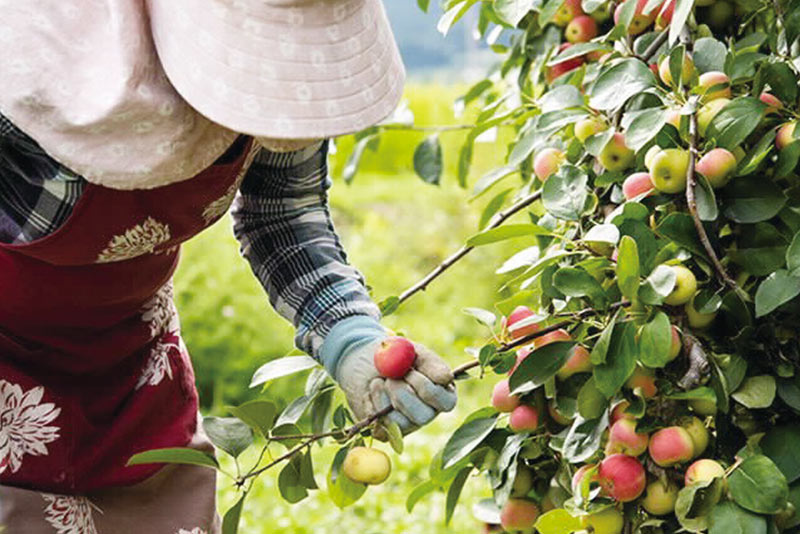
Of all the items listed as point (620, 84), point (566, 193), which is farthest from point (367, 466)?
point (620, 84)

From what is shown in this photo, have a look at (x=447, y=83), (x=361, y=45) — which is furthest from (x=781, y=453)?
(x=447, y=83)

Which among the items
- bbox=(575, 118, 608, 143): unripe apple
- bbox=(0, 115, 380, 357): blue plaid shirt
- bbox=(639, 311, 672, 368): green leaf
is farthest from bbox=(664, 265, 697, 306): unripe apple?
bbox=(0, 115, 380, 357): blue plaid shirt

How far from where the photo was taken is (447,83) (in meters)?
8.66

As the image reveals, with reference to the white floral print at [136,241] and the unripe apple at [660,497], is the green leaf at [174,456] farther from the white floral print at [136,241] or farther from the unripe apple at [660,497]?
the unripe apple at [660,497]

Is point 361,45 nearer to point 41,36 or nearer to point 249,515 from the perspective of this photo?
point 41,36

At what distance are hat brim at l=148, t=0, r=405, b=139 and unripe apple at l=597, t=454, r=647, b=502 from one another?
1.22 ft

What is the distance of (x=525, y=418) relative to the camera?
1228 millimetres

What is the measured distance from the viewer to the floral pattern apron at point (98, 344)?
3.90 ft

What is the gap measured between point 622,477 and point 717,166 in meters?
0.28

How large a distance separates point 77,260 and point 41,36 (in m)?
0.28

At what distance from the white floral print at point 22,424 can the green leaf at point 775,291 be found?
709 mm

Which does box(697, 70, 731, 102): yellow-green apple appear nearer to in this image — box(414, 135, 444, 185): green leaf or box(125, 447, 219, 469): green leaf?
box(125, 447, 219, 469): green leaf

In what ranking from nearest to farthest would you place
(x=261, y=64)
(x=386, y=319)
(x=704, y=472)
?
(x=261, y=64)
(x=704, y=472)
(x=386, y=319)

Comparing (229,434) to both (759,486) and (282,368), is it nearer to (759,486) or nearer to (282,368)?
(282,368)
